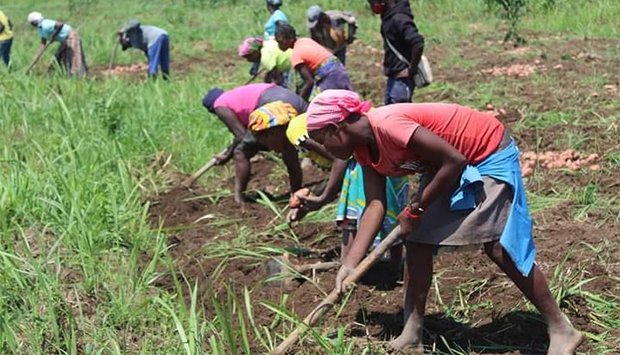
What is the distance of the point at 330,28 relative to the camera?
25.4 ft

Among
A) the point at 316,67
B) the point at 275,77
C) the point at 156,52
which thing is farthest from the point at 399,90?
the point at 156,52

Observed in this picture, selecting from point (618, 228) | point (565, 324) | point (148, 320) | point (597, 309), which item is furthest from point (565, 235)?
point (148, 320)

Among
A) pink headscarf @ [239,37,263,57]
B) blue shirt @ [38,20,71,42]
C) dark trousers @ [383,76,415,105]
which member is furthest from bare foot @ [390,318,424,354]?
blue shirt @ [38,20,71,42]

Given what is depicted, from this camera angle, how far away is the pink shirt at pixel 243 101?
579 centimetres

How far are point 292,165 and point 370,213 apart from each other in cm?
225

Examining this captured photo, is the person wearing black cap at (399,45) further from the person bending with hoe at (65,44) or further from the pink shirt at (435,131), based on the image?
the person bending with hoe at (65,44)

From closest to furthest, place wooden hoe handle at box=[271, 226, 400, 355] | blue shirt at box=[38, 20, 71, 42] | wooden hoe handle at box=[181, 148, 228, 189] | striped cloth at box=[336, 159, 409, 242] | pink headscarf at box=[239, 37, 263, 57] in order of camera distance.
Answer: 1. wooden hoe handle at box=[271, 226, 400, 355]
2. striped cloth at box=[336, 159, 409, 242]
3. wooden hoe handle at box=[181, 148, 228, 189]
4. pink headscarf at box=[239, 37, 263, 57]
5. blue shirt at box=[38, 20, 71, 42]

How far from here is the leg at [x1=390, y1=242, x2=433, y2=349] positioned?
10.9 feet

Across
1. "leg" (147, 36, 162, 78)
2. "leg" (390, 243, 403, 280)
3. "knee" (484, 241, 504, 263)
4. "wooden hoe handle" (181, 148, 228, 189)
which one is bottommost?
"leg" (147, 36, 162, 78)

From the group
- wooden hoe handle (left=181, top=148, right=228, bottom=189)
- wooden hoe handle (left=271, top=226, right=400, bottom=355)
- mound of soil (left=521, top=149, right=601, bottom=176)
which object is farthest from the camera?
wooden hoe handle (left=181, top=148, right=228, bottom=189)

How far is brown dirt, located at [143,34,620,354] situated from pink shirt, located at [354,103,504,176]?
75 cm

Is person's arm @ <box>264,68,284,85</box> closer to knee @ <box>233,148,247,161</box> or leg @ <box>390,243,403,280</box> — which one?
knee @ <box>233,148,247,161</box>

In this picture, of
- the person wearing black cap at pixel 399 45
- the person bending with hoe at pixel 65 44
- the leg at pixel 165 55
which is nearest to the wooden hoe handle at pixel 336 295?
the person wearing black cap at pixel 399 45

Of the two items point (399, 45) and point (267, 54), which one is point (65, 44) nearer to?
point (267, 54)
